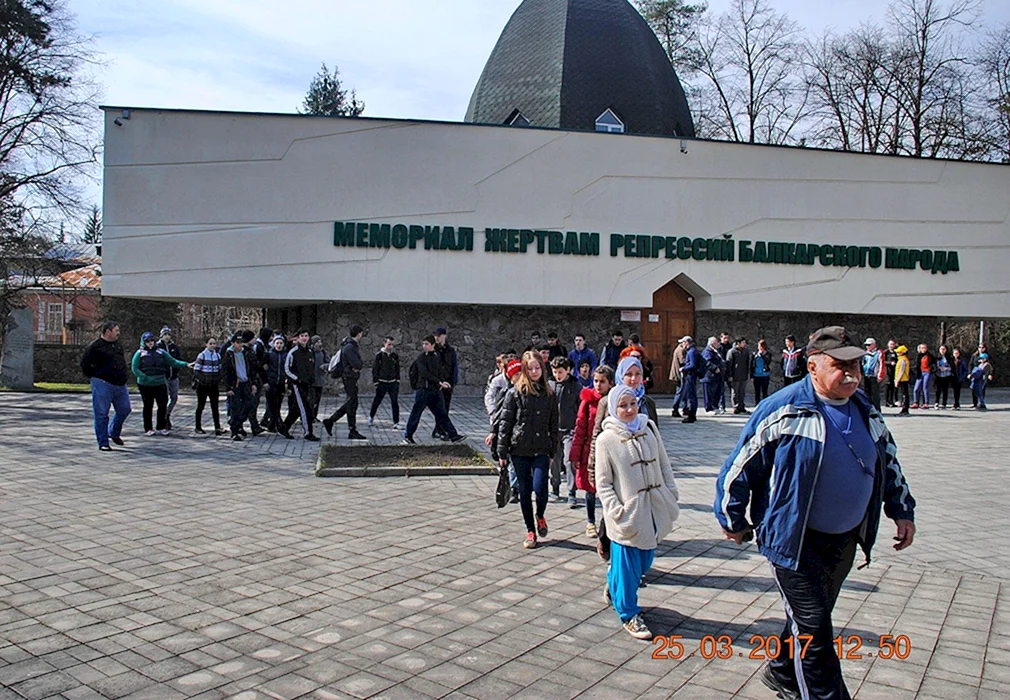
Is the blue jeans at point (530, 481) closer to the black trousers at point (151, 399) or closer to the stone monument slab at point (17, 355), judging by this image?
the black trousers at point (151, 399)

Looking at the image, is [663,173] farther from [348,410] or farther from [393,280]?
[348,410]

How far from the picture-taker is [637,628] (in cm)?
479

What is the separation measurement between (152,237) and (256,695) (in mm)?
18755

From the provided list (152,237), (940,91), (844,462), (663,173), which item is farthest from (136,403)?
(940,91)

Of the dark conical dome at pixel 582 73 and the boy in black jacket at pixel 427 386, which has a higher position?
the dark conical dome at pixel 582 73

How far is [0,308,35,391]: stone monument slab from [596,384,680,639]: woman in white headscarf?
2615cm

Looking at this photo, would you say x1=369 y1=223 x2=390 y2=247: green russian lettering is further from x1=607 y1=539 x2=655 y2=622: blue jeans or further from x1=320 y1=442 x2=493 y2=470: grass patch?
x1=607 y1=539 x2=655 y2=622: blue jeans

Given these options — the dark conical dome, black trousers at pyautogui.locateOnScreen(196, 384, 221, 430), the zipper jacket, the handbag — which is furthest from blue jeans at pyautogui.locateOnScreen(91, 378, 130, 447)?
the dark conical dome

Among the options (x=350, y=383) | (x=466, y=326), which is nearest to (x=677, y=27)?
(x=466, y=326)

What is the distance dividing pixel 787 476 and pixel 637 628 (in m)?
1.69

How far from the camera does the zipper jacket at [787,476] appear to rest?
352 centimetres

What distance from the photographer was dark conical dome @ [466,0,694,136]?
26766mm

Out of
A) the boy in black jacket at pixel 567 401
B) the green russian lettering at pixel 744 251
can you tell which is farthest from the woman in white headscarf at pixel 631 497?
the green russian lettering at pixel 744 251
